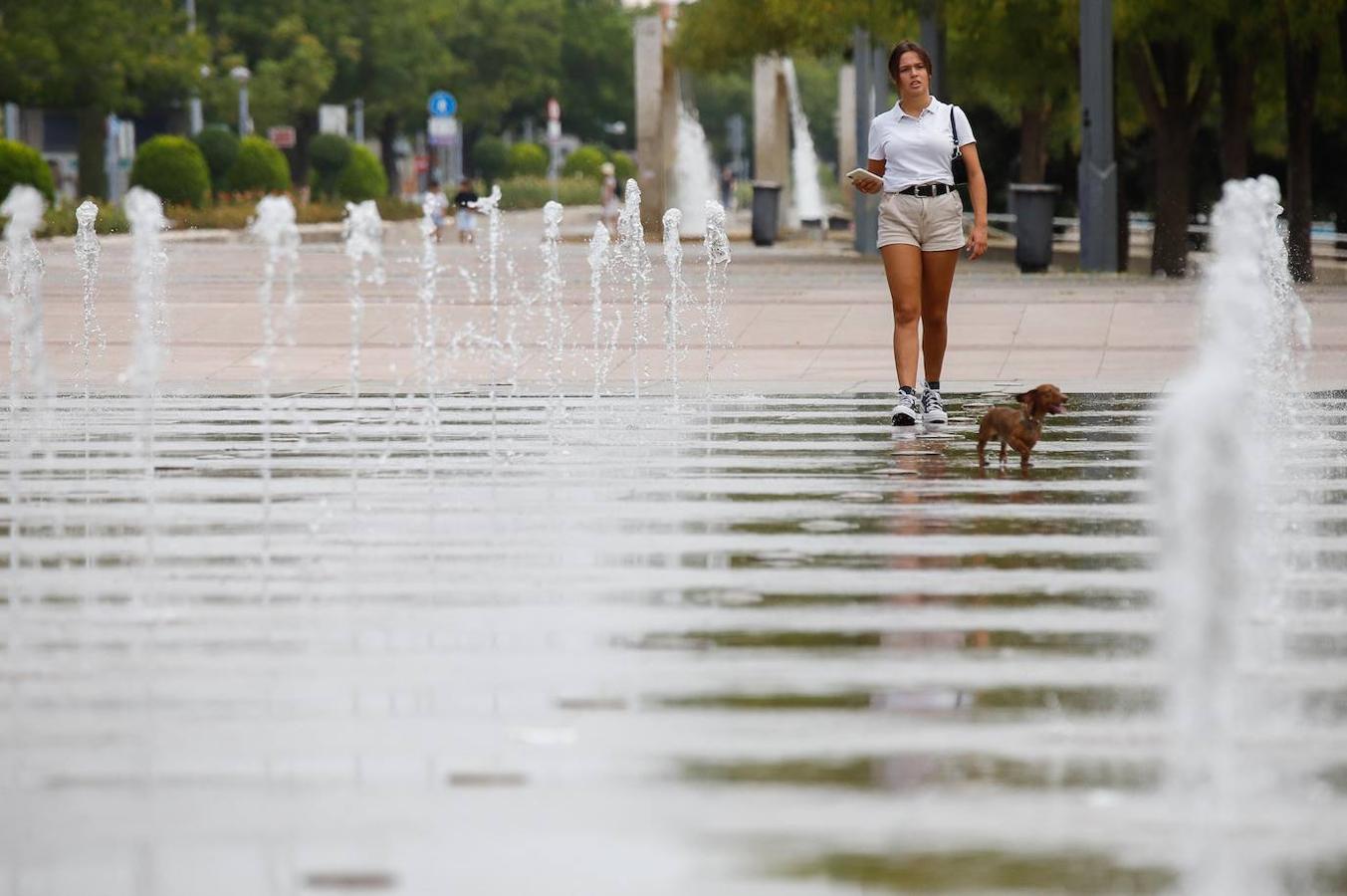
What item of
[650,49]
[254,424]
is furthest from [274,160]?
[254,424]

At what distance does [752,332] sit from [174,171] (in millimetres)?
36381

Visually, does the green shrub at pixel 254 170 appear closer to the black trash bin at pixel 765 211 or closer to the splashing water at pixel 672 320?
the black trash bin at pixel 765 211

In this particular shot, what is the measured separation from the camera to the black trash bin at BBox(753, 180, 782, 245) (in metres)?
47.8

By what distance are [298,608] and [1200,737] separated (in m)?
3.11

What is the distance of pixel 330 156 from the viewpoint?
250ft

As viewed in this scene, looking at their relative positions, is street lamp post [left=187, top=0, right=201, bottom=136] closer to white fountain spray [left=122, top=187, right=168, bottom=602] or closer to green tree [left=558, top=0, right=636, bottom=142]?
green tree [left=558, top=0, right=636, bottom=142]

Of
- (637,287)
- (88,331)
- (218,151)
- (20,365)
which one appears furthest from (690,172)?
(20,365)

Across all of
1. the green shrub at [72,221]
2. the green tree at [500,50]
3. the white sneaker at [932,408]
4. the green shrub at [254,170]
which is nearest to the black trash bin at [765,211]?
the green shrub at [72,221]

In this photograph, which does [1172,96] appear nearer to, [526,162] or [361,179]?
[361,179]

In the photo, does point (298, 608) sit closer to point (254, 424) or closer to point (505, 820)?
point (505, 820)

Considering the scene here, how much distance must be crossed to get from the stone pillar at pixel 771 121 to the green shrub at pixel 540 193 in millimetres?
20821

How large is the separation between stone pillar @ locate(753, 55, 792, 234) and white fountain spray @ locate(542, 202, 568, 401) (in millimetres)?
29990

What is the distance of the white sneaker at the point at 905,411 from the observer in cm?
1391

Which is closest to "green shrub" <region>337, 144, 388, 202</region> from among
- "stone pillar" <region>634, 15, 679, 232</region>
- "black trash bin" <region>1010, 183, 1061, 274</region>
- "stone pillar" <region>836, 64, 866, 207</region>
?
"stone pillar" <region>836, 64, 866, 207</region>
